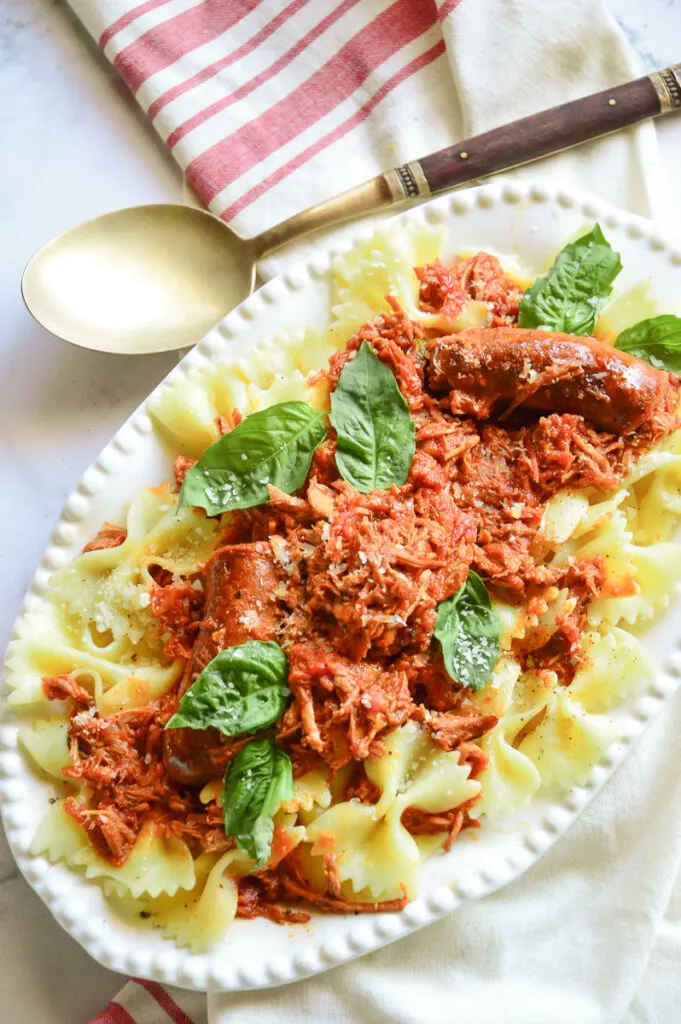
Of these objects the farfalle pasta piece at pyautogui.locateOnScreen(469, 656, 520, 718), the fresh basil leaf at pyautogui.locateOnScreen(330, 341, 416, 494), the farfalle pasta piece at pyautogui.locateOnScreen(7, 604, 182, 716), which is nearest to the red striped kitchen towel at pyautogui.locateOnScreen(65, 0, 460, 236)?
the fresh basil leaf at pyautogui.locateOnScreen(330, 341, 416, 494)

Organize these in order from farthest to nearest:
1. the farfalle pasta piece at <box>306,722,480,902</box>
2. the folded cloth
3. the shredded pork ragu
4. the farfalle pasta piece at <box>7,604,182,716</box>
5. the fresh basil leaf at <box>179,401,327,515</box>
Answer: the folded cloth
the farfalle pasta piece at <box>7,604,182,716</box>
the fresh basil leaf at <box>179,401,327,515</box>
the farfalle pasta piece at <box>306,722,480,902</box>
the shredded pork ragu

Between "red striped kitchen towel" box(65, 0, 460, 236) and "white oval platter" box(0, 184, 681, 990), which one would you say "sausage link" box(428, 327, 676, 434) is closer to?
"white oval platter" box(0, 184, 681, 990)

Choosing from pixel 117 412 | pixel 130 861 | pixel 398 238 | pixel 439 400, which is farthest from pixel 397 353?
pixel 130 861

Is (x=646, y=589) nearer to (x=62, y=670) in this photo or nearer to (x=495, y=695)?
(x=495, y=695)

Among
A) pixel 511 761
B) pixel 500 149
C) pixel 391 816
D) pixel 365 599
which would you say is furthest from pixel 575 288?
pixel 391 816

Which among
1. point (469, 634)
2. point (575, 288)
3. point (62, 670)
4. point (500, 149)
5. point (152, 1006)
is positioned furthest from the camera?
point (500, 149)

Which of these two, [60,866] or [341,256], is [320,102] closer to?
[341,256]

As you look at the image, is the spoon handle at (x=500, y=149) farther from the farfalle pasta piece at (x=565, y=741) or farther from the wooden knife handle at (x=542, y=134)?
the farfalle pasta piece at (x=565, y=741)
